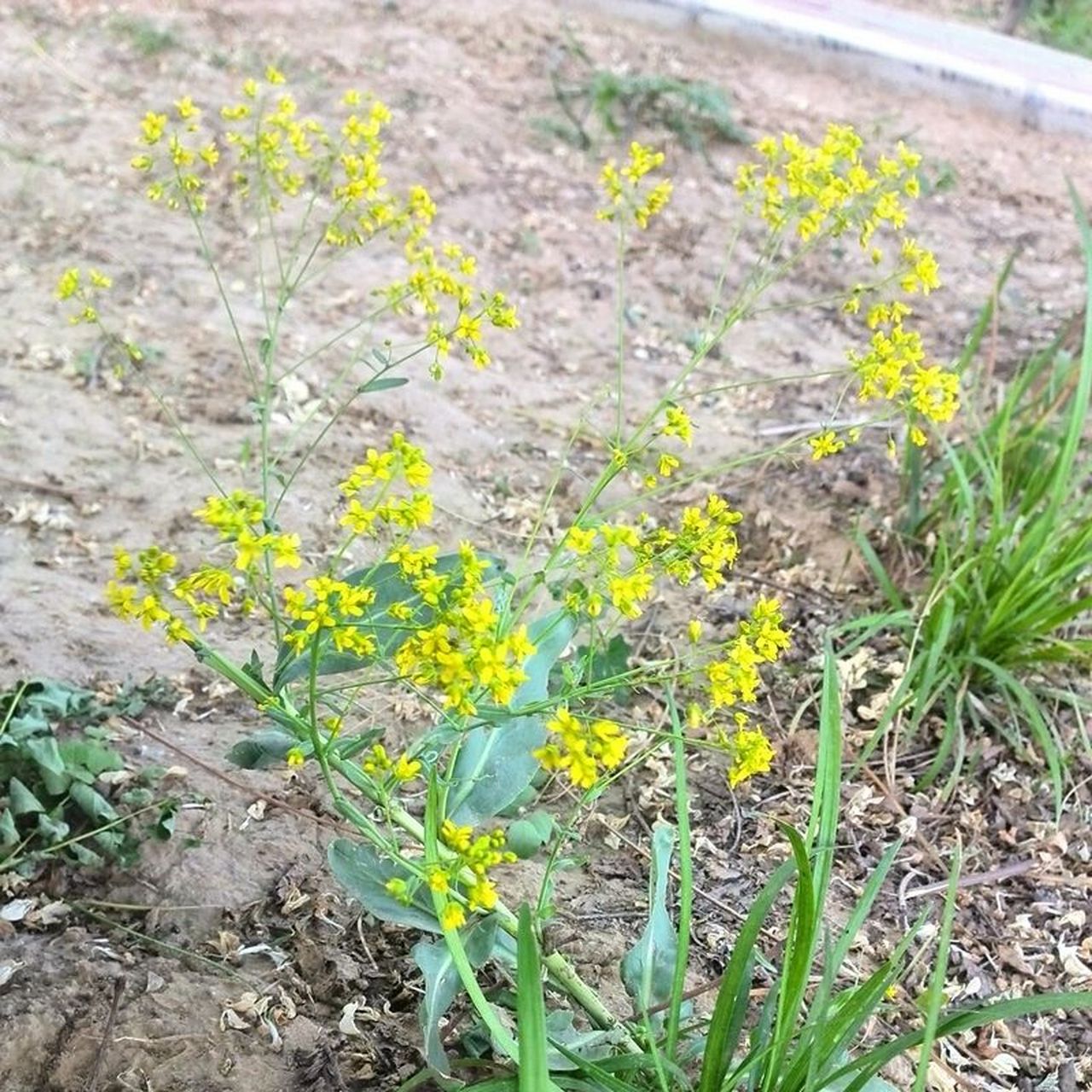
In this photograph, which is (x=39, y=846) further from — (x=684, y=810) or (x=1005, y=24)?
(x=1005, y=24)

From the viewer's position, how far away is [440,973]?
1378 millimetres

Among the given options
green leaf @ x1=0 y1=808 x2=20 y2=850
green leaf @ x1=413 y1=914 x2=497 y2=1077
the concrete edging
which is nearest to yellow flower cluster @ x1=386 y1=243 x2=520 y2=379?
green leaf @ x1=413 y1=914 x2=497 y2=1077

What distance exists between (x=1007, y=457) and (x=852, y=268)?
176 centimetres

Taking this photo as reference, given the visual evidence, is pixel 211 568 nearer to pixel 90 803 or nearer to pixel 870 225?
pixel 90 803

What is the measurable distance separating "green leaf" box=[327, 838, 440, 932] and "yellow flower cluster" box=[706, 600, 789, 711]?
0.42 metres

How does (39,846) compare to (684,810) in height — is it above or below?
below

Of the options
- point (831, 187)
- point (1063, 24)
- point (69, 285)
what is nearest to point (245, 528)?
point (69, 285)

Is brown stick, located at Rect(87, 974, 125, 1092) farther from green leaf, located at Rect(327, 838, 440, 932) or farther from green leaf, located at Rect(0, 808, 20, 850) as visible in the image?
green leaf, located at Rect(327, 838, 440, 932)

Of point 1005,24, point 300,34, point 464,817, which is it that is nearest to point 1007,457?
point 464,817

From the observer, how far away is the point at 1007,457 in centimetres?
272

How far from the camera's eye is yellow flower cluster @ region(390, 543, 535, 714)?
3.90ft

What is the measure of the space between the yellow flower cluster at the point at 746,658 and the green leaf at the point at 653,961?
1.08 ft

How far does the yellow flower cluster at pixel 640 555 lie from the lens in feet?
4.27

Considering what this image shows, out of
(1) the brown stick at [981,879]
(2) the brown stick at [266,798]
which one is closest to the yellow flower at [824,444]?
(1) the brown stick at [981,879]
